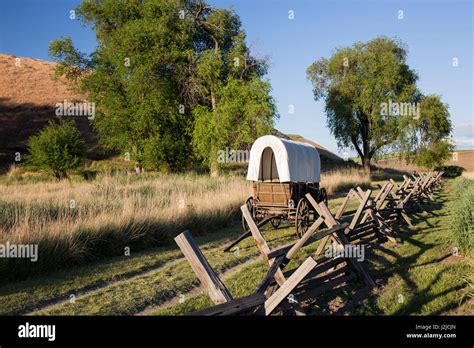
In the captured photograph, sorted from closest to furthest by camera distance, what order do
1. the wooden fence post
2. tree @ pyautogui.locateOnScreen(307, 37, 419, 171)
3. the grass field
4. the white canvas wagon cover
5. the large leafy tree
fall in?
the wooden fence post, the grass field, the white canvas wagon cover, the large leafy tree, tree @ pyautogui.locateOnScreen(307, 37, 419, 171)

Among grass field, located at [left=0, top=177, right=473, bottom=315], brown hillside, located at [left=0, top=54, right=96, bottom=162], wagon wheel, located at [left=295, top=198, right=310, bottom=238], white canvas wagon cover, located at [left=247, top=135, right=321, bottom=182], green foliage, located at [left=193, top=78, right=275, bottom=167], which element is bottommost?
grass field, located at [left=0, top=177, right=473, bottom=315]

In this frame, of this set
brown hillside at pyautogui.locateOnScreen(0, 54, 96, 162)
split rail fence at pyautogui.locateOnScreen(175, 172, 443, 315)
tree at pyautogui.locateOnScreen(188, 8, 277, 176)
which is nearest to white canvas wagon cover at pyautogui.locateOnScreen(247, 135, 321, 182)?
split rail fence at pyautogui.locateOnScreen(175, 172, 443, 315)

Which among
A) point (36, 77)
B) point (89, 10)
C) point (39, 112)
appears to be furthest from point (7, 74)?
point (89, 10)

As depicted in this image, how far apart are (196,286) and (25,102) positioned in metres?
60.0

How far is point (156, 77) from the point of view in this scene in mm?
29984

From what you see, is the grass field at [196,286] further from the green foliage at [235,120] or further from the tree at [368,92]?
the tree at [368,92]

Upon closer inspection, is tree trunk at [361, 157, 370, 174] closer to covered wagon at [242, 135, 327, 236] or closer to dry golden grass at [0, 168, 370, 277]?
covered wagon at [242, 135, 327, 236]

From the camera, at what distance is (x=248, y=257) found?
28.9 feet

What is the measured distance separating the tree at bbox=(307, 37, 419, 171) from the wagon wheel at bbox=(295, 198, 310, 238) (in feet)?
90.0

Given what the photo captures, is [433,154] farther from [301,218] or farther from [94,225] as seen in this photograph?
[94,225]

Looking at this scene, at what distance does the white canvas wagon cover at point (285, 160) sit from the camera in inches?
479

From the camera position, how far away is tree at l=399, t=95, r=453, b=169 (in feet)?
121
